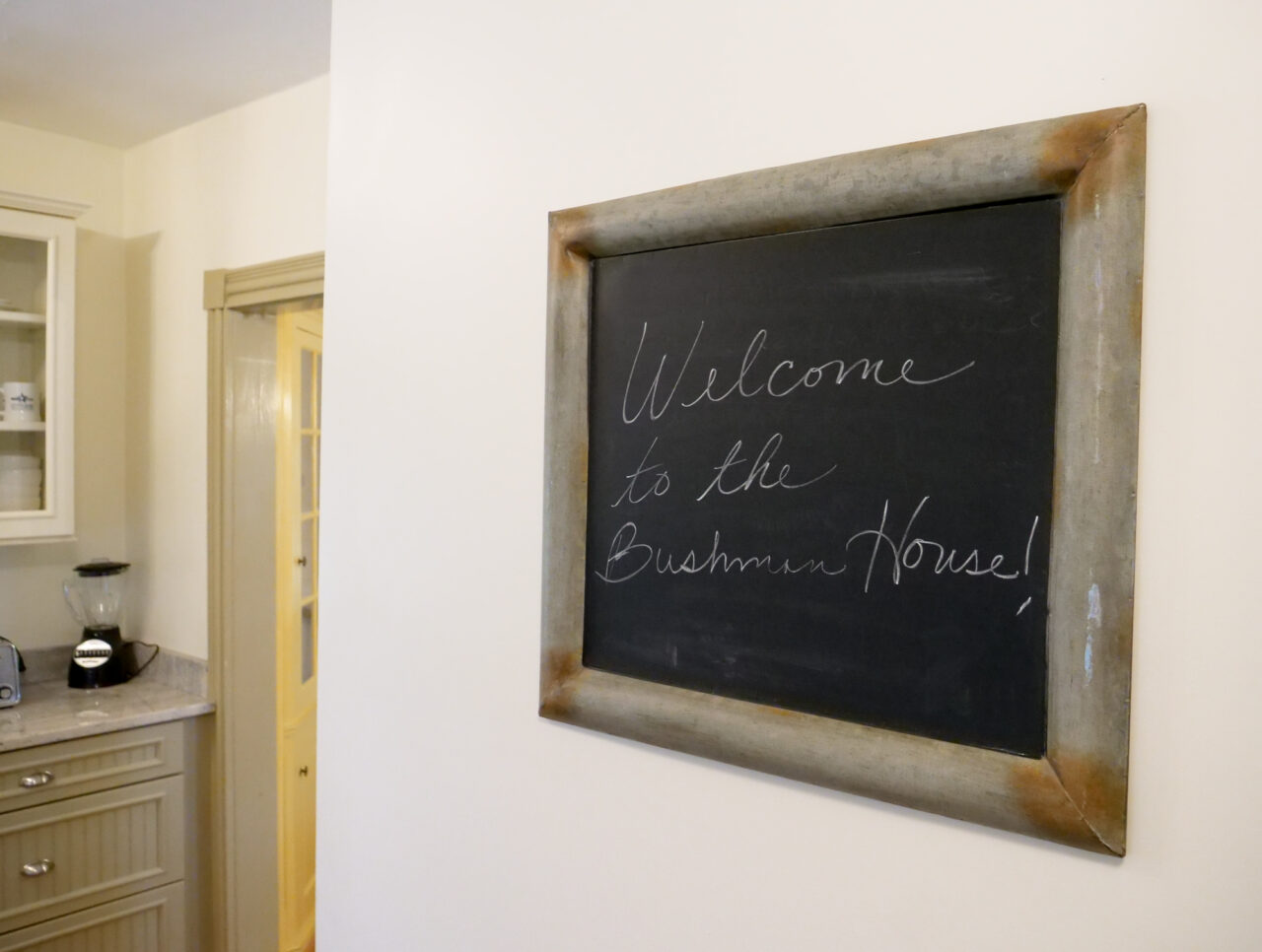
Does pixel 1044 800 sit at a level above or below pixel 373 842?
above

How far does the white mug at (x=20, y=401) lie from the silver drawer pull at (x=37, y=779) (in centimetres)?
97

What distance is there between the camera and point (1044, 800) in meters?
0.68

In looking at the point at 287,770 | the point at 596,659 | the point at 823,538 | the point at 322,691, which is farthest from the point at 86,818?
the point at 823,538

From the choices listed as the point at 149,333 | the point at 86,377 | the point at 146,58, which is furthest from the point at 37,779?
the point at 146,58

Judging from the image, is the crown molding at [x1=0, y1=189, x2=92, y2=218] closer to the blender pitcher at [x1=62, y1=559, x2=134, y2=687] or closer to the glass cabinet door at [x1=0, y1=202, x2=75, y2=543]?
the glass cabinet door at [x1=0, y1=202, x2=75, y2=543]

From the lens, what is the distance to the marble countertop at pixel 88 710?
2104 millimetres

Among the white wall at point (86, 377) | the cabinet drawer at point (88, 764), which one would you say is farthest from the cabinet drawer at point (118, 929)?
the white wall at point (86, 377)

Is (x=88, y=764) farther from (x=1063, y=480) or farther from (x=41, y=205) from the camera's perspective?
(x=1063, y=480)

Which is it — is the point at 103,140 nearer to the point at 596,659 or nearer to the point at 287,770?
the point at 287,770

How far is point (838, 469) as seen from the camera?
31.6 inches

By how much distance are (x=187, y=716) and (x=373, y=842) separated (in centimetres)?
142

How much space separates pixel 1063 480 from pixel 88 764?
2.43 metres

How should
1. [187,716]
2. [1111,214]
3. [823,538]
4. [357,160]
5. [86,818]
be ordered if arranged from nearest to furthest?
[1111,214], [823,538], [357,160], [86,818], [187,716]

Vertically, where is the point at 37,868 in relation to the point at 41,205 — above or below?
below
